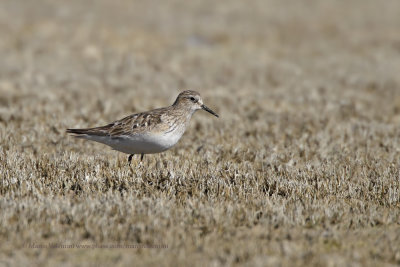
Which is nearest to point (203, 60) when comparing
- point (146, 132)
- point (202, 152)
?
point (202, 152)

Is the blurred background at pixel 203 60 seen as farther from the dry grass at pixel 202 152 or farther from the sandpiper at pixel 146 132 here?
the sandpiper at pixel 146 132

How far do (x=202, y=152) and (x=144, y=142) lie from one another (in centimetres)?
211


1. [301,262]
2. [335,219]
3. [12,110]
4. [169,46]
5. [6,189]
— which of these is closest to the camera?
[301,262]

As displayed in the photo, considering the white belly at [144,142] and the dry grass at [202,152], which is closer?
the dry grass at [202,152]

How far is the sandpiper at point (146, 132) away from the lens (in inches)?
312

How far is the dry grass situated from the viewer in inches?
218

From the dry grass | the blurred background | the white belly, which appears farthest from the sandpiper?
the blurred background

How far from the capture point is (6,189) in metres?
6.92

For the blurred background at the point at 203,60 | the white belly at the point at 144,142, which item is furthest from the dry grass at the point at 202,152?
the white belly at the point at 144,142

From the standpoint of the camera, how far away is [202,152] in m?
9.81

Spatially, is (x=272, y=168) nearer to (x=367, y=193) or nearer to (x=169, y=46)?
(x=367, y=193)

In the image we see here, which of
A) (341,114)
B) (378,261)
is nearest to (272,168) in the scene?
(378,261)

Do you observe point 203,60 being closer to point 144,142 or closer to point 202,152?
point 202,152

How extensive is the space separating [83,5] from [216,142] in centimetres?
2433
